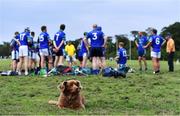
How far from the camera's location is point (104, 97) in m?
13.1

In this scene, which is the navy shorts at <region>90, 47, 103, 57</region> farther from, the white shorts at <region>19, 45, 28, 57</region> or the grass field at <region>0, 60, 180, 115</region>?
the grass field at <region>0, 60, 180, 115</region>

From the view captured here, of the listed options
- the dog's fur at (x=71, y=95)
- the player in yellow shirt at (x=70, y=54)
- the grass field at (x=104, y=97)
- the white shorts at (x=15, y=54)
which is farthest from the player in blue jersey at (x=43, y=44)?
the dog's fur at (x=71, y=95)

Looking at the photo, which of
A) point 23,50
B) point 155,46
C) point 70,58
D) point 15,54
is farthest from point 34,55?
point 70,58

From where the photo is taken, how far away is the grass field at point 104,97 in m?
10.8

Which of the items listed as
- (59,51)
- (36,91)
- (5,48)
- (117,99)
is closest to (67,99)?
(117,99)

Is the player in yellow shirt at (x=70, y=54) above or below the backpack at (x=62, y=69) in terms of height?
above

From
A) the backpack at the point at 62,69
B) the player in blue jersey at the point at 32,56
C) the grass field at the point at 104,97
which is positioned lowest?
the grass field at the point at 104,97

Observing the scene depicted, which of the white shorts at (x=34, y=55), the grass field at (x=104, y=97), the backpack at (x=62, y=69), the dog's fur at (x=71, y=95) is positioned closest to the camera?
the dog's fur at (x=71, y=95)

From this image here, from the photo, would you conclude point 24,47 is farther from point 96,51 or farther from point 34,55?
point 34,55

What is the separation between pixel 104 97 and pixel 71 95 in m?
2.47

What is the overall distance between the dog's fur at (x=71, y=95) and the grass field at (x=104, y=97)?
188 millimetres

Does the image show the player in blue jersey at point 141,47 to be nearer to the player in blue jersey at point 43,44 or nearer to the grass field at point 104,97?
the player in blue jersey at point 43,44

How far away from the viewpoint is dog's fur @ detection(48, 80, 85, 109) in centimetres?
1056

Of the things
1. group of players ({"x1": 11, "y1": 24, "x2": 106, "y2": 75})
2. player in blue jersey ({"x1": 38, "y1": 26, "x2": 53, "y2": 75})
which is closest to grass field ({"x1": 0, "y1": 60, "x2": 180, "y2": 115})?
group of players ({"x1": 11, "y1": 24, "x2": 106, "y2": 75})
